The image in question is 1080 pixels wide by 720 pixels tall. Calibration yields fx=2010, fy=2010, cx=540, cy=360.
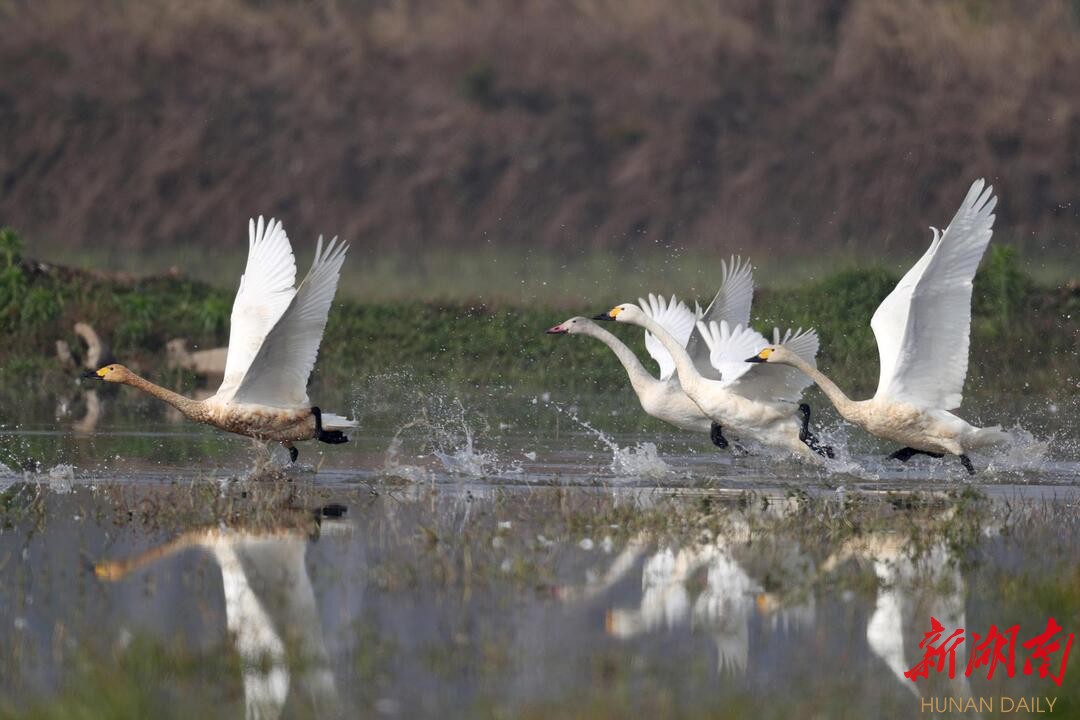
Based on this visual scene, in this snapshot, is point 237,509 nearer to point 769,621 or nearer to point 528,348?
point 769,621

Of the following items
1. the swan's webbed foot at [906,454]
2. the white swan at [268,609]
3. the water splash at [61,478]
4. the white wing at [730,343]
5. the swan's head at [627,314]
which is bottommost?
the white swan at [268,609]

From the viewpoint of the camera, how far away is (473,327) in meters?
20.7

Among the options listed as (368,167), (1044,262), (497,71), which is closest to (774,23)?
(497,71)

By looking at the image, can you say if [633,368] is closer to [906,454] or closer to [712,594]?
[906,454]

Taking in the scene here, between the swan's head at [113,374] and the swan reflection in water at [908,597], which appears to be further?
the swan's head at [113,374]

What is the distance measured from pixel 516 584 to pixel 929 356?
193 inches

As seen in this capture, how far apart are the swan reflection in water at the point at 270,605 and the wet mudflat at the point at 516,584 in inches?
0.7

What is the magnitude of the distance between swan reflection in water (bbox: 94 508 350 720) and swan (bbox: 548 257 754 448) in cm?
409

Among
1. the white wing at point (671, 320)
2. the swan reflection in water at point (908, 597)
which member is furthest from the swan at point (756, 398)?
the swan reflection in water at point (908, 597)

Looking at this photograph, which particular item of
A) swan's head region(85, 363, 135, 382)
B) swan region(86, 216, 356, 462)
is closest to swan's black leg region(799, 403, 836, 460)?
swan region(86, 216, 356, 462)

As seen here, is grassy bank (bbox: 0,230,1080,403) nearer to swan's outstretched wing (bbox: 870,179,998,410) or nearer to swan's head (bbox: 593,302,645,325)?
swan's head (bbox: 593,302,645,325)

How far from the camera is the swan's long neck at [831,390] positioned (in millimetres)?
12219

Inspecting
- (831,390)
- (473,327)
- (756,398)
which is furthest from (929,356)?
(473,327)

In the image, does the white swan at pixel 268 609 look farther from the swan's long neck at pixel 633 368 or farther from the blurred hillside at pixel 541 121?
the blurred hillside at pixel 541 121
